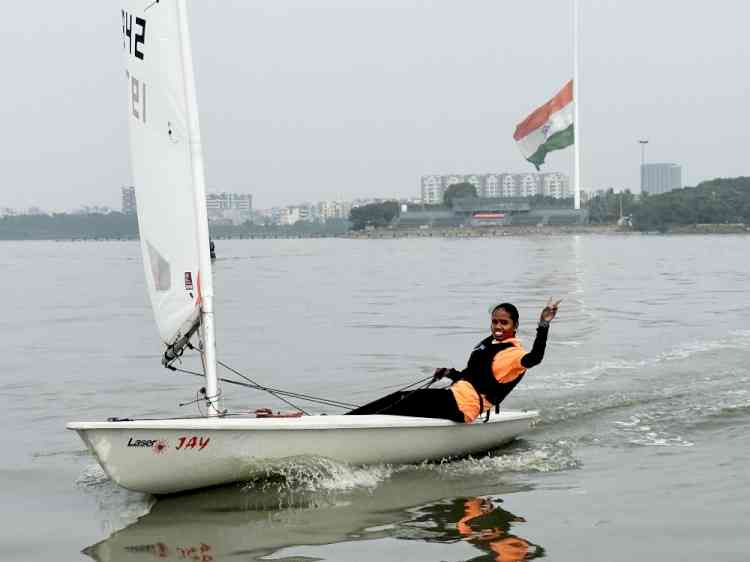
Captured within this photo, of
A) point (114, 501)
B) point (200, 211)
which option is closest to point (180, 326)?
point (200, 211)

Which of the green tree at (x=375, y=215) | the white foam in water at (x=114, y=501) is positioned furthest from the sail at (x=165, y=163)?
the green tree at (x=375, y=215)

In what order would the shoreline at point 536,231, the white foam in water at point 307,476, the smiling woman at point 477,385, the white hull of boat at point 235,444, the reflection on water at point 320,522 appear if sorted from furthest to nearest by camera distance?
the shoreline at point 536,231 → the smiling woman at point 477,385 → the white foam in water at point 307,476 → the white hull of boat at point 235,444 → the reflection on water at point 320,522

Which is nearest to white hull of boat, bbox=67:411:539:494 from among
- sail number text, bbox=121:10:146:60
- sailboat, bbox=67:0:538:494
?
sailboat, bbox=67:0:538:494

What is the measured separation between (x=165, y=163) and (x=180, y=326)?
108 centimetres

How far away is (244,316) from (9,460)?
13426mm

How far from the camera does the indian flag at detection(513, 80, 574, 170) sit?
66.5 metres

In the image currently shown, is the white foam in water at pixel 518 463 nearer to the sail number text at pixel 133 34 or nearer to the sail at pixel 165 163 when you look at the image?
the sail at pixel 165 163

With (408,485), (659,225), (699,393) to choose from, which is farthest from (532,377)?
(659,225)

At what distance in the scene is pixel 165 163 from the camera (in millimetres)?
7230

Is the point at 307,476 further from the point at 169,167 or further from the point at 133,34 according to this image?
the point at 133,34

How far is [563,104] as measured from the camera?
227 ft

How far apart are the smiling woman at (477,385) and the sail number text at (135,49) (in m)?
2.56

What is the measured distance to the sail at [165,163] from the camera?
6.92m

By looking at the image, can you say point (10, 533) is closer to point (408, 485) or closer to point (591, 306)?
point (408, 485)
